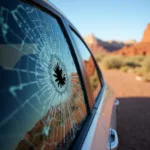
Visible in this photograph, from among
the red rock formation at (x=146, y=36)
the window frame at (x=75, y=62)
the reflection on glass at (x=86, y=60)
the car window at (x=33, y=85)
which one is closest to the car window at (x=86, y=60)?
the reflection on glass at (x=86, y=60)

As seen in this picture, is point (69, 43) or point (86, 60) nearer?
point (69, 43)

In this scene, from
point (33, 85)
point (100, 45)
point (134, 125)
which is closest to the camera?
point (33, 85)

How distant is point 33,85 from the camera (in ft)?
3.42

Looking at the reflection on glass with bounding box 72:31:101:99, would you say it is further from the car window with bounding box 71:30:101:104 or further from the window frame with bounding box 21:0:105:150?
the window frame with bounding box 21:0:105:150

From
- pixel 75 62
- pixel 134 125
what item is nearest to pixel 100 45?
pixel 134 125

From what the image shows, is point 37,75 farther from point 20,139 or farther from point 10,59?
point 20,139

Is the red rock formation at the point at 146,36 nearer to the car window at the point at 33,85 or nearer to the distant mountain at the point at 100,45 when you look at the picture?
the distant mountain at the point at 100,45

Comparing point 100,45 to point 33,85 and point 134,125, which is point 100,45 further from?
point 33,85

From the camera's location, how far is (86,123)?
158cm

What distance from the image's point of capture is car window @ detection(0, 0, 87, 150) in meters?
0.84

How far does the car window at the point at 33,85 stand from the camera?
84 centimetres

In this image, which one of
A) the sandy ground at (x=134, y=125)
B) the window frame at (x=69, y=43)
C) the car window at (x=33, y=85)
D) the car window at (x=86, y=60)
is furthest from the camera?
the sandy ground at (x=134, y=125)

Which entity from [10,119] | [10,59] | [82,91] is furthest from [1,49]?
[82,91]

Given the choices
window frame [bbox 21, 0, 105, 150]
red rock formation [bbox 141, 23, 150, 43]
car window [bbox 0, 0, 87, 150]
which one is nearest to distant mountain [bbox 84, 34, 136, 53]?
red rock formation [bbox 141, 23, 150, 43]
